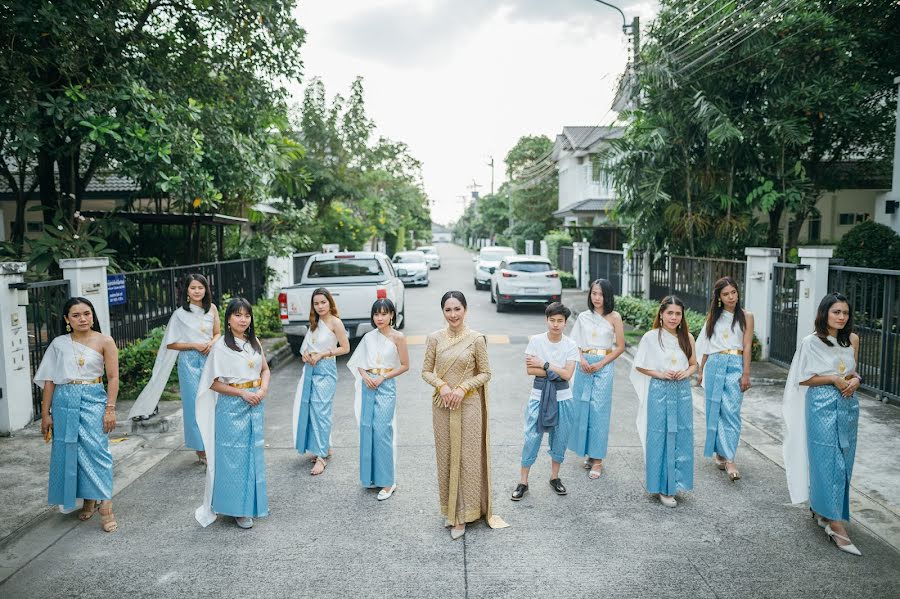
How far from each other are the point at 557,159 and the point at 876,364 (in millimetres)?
36842

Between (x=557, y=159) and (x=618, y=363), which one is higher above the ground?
(x=557, y=159)

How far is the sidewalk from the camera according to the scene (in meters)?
5.12

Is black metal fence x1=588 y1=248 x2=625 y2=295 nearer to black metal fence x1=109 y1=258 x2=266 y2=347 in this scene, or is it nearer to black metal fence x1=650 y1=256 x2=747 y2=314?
black metal fence x1=650 y1=256 x2=747 y2=314

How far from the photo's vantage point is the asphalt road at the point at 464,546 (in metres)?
4.05

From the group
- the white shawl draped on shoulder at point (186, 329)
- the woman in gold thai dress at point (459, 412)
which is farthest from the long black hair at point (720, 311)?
the white shawl draped on shoulder at point (186, 329)

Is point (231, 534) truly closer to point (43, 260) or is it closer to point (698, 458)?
point (698, 458)

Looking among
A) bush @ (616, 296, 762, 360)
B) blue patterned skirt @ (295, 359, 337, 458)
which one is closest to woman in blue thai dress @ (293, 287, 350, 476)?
blue patterned skirt @ (295, 359, 337, 458)

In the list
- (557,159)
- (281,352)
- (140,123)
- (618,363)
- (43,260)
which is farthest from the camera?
(557,159)

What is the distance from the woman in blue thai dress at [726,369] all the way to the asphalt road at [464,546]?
12.2 inches

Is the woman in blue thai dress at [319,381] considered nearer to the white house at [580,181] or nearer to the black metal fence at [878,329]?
the black metal fence at [878,329]

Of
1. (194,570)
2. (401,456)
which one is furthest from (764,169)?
(194,570)

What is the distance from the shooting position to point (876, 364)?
8.65 meters

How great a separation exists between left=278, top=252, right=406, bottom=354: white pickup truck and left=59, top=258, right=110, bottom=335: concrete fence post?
294 cm

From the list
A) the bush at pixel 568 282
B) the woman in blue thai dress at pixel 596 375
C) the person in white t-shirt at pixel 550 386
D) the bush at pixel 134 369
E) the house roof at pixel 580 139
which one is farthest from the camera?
the house roof at pixel 580 139
